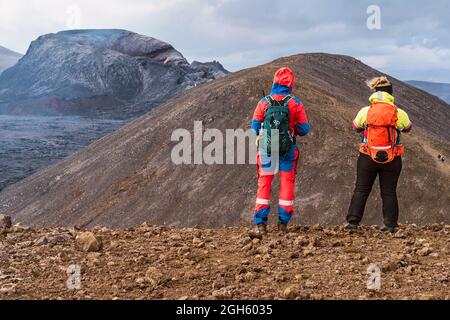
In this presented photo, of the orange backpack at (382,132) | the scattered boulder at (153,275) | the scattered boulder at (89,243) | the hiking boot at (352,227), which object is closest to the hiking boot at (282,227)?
the hiking boot at (352,227)

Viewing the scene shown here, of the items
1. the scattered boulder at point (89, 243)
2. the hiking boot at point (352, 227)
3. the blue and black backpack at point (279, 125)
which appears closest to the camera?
the scattered boulder at point (89, 243)

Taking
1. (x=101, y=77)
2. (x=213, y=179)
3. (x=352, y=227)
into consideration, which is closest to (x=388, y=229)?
(x=352, y=227)

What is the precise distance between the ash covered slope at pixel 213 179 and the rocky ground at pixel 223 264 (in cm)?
946

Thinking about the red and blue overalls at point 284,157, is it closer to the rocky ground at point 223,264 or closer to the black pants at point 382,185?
the rocky ground at point 223,264

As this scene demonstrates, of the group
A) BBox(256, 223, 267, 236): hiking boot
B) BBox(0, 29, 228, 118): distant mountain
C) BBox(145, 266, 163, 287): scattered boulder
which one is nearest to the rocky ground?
BBox(145, 266, 163, 287): scattered boulder

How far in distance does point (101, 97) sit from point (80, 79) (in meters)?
5.37

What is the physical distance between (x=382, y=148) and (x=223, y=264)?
281 cm

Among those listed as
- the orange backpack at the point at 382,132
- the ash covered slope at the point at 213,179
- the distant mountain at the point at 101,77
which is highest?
the distant mountain at the point at 101,77

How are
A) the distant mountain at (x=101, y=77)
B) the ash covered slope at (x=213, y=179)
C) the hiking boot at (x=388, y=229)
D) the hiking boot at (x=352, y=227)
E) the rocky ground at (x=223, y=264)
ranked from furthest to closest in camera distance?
the distant mountain at (x=101, y=77)
the ash covered slope at (x=213, y=179)
the hiking boot at (x=352, y=227)
the hiking boot at (x=388, y=229)
the rocky ground at (x=223, y=264)

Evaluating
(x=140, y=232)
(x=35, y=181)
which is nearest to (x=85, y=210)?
(x=35, y=181)

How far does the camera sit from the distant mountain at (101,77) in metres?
80.7

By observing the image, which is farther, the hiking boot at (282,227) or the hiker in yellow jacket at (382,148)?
the hiking boot at (282,227)
